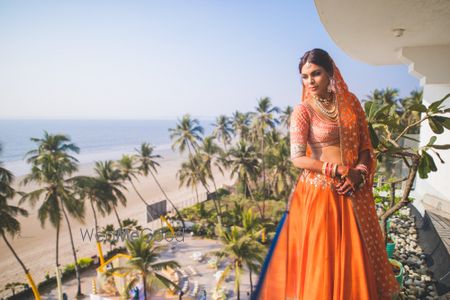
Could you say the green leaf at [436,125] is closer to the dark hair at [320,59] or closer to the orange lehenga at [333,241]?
the orange lehenga at [333,241]

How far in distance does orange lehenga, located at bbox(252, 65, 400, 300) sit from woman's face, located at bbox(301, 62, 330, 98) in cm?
10

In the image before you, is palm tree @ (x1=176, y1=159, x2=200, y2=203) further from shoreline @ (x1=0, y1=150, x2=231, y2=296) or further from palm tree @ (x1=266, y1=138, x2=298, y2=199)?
palm tree @ (x1=266, y1=138, x2=298, y2=199)

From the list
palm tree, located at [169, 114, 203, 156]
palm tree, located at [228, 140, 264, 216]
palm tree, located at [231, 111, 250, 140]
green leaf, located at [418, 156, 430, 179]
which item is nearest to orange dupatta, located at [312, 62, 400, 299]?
green leaf, located at [418, 156, 430, 179]

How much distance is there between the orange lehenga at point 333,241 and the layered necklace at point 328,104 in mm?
41

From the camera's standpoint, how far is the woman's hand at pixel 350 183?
1838 mm

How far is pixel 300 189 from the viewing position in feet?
7.06

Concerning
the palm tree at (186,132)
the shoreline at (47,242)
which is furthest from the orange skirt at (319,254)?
the palm tree at (186,132)

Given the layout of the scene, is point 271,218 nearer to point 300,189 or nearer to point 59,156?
point 59,156

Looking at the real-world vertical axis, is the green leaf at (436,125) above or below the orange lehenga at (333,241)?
above

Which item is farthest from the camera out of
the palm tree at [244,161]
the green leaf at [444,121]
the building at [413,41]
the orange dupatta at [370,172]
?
the palm tree at [244,161]

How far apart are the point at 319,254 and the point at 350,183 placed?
547mm

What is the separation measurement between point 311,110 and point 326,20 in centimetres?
286

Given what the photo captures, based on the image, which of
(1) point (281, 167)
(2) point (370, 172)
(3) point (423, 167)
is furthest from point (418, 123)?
(1) point (281, 167)

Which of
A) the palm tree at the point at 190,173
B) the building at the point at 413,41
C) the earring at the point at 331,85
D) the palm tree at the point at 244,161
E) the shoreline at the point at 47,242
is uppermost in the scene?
the building at the point at 413,41
